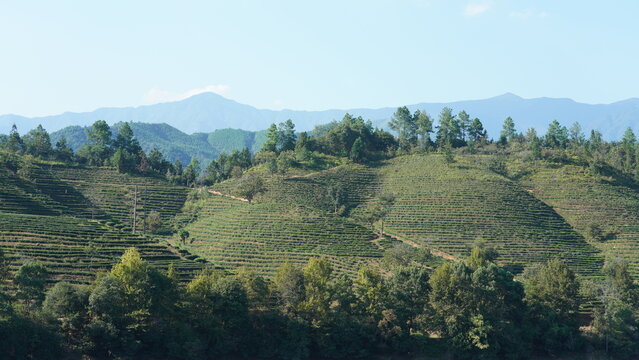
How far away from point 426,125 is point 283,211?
57.7 metres

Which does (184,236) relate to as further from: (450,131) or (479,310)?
(450,131)

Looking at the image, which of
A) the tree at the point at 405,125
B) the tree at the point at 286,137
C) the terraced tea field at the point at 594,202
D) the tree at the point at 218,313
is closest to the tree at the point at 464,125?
the tree at the point at 405,125

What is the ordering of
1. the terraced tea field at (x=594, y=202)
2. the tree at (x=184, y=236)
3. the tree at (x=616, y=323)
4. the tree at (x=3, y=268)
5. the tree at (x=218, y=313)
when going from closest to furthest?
the tree at (x=3, y=268)
the tree at (x=218, y=313)
the tree at (x=616, y=323)
the tree at (x=184, y=236)
the terraced tea field at (x=594, y=202)

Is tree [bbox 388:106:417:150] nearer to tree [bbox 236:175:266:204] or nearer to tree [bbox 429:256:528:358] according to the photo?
tree [bbox 236:175:266:204]

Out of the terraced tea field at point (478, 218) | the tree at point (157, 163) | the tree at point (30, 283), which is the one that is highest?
the tree at point (157, 163)

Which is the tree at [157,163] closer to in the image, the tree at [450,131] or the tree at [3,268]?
the tree at [450,131]

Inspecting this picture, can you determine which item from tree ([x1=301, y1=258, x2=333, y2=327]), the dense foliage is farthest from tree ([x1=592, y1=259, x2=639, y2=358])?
tree ([x1=301, y1=258, x2=333, y2=327])

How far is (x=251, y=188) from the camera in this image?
8944 centimetres

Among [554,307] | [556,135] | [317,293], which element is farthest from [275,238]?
[556,135]

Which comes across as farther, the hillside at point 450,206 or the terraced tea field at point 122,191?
the terraced tea field at point 122,191

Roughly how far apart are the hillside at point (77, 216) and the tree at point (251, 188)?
37.6 ft

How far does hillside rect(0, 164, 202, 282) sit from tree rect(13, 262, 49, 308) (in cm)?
515

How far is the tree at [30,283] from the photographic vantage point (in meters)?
42.1

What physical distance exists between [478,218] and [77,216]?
5849cm
